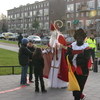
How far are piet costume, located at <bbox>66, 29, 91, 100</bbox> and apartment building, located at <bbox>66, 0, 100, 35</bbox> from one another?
5161 cm

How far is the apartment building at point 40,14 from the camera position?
80.9 metres

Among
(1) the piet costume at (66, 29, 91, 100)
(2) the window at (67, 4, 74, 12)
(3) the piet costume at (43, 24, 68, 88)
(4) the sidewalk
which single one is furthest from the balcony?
(1) the piet costume at (66, 29, 91, 100)

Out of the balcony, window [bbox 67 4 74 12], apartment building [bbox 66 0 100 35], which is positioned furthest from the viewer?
window [bbox 67 4 74 12]

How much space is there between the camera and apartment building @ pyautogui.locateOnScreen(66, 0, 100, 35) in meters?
58.7

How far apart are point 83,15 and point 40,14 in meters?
27.6

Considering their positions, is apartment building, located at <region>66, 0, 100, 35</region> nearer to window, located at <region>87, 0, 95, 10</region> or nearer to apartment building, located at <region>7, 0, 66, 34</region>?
window, located at <region>87, 0, 95, 10</region>

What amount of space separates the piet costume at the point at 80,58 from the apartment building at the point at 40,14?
68949 millimetres

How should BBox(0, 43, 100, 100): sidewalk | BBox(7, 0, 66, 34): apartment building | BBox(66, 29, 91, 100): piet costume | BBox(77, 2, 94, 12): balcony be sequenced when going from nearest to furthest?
BBox(66, 29, 91, 100): piet costume, BBox(0, 43, 100, 100): sidewalk, BBox(77, 2, 94, 12): balcony, BBox(7, 0, 66, 34): apartment building

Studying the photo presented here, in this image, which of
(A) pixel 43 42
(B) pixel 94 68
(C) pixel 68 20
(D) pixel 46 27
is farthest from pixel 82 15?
(B) pixel 94 68

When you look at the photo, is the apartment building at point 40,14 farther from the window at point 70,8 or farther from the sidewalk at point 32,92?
the sidewalk at point 32,92

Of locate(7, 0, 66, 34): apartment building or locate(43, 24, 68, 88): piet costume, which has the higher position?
locate(7, 0, 66, 34): apartment building

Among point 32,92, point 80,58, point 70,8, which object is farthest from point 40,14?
point 80,58

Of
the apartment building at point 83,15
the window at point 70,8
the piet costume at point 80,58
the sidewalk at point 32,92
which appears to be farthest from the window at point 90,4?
the piet costume at point 80,58

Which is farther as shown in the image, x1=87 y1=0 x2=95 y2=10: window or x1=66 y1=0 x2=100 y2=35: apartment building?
x1=87 y1=0 x2=95 y2=10: window
